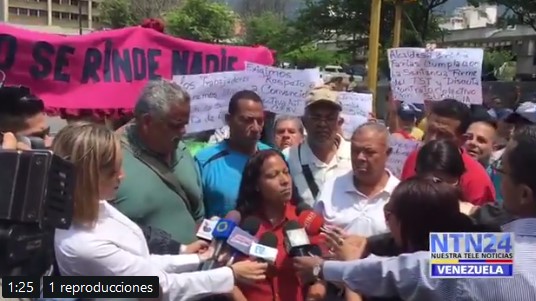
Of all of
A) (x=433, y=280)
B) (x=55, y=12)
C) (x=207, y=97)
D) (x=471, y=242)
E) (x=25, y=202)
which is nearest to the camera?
(x=25, y=202)

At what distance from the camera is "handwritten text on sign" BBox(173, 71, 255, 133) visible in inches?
200

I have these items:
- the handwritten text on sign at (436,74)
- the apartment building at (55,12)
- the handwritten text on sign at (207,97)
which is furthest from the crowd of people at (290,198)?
the apartment building at (55,12)

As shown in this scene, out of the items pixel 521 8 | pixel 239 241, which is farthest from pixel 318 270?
pixel 521 8

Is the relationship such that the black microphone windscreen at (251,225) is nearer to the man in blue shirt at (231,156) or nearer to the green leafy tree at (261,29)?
the man in blue shirt at (231,156)

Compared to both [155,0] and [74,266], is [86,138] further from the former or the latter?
[155,0]

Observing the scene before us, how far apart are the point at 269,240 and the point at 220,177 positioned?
88 cm

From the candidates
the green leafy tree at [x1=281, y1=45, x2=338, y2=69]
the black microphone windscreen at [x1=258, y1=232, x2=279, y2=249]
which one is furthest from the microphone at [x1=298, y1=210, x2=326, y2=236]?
the green leafy tree at [x1=281, y1=45, x2=338, y2=69]

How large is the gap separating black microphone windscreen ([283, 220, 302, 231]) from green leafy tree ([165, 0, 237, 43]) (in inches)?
1838

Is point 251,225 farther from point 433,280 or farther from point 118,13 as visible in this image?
point 118,13

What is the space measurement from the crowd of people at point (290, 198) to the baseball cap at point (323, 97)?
0.01 meters

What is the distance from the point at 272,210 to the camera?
11.5 feet

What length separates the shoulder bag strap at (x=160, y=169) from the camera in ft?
11.6

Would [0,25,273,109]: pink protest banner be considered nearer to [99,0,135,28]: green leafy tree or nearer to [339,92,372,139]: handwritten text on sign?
[339,92,372,139]: handwritten text on sign

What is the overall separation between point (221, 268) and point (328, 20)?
3382 centimetres
